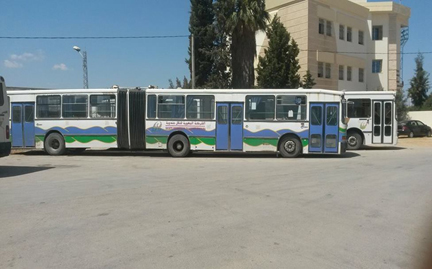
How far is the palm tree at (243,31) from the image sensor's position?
2359 cm

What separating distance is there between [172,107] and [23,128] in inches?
269

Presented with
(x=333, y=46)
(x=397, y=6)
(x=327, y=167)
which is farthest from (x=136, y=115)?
(x=397, y=6)

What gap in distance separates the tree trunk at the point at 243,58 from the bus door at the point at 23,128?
40.7 feet

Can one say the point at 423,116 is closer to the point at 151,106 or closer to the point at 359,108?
the point at 359,108

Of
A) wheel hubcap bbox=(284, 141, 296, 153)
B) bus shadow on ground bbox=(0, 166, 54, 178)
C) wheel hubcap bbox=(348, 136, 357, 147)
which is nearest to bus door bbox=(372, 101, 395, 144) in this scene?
wheel hubcap bbox=(348, 136, 357, 147)

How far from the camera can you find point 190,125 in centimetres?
1612

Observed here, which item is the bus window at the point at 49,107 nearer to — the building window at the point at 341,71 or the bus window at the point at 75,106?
the bus window at the point at 75,106

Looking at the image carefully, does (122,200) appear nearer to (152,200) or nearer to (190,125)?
(152,200)

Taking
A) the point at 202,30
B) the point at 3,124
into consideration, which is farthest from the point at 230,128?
the point at 202,30

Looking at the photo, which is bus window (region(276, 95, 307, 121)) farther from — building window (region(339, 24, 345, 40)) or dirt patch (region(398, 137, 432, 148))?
building window (region(339, 24, 345, 40))

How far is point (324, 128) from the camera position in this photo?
51.6ft

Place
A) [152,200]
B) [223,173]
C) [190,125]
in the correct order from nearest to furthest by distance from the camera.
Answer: [152,200] < [223,173] < [190,125]

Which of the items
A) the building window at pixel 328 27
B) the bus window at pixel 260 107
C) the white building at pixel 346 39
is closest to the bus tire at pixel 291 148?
the bus window at pixel 260 107

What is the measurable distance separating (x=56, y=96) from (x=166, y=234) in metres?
13.5
